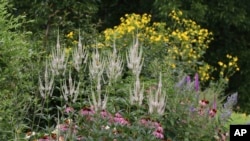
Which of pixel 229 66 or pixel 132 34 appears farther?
pixel 229 66

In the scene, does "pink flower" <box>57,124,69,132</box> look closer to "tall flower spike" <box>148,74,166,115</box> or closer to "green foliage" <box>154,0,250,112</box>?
"tall flower spike" <box>148,74,166,115</box>

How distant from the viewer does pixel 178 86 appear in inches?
249

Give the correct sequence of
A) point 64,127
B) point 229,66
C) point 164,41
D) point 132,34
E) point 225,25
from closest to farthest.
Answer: point 64,127 < point 132,34 < point 164,41 < point 229,66 < point 225,25

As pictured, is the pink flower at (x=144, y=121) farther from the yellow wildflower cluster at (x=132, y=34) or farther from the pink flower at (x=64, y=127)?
the yellow wildflower cluster at (x=132, y=34)

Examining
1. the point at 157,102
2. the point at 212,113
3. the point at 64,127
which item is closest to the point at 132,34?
the point at 212,113

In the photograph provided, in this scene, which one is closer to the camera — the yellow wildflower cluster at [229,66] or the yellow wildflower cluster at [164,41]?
the yellow wildflower cluster at [164,41]

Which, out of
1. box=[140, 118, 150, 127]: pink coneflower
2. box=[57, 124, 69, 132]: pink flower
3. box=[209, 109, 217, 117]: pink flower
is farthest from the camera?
box=[209, 109, 217, 117]: pink flower

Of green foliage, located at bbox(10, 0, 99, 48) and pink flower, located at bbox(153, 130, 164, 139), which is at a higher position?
green foliage, located at bbox(10, 0, 99, 48)

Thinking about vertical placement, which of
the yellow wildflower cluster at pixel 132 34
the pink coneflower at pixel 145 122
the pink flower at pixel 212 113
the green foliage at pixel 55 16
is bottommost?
the pink flower at pixel 212 113

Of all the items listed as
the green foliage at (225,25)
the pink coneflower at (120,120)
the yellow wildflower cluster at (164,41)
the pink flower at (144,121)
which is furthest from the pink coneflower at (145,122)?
the green foliage at (225,25)

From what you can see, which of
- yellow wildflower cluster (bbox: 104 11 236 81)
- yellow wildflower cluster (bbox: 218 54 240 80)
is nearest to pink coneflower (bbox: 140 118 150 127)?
yellow wildflower cluster (bbox: 104 11 236 81)

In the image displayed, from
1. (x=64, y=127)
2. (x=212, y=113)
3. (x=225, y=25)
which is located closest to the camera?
(x=64, y=127)

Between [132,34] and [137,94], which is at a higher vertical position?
[132,34]

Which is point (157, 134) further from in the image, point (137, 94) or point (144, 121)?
point (137, 94)
